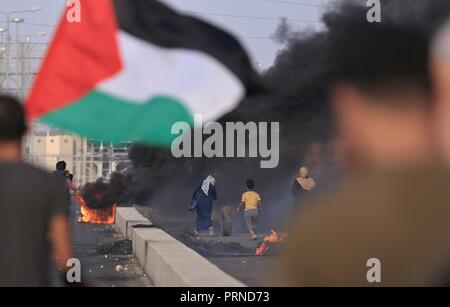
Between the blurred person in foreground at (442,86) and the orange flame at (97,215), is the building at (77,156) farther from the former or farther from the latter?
the blurred person in foreground at (442,86)

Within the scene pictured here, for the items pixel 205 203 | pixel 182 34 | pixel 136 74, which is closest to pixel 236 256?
pixel 205 203

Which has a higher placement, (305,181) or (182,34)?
(182,34)

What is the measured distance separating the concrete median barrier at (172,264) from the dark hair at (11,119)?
4530 mm

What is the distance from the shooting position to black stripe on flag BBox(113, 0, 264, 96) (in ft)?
19.2

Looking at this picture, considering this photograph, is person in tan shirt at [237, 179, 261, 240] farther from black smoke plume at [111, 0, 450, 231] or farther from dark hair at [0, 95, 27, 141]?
dark hair at [0, 95, 27, 141]

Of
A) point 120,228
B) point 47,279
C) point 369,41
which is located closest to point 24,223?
point 47,279

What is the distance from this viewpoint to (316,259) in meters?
2.78

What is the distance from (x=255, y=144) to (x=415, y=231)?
35542 millimetres

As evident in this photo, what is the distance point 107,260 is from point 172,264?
766 centimetres

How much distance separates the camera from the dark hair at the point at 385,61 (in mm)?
2869

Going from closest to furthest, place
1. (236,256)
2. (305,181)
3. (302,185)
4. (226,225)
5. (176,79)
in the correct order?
(176,79) < (236,256) < (302,185) < (305,181) < (226,225)

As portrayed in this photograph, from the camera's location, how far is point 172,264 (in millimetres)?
11898

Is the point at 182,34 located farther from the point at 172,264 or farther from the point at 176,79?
A: the point at 172,264

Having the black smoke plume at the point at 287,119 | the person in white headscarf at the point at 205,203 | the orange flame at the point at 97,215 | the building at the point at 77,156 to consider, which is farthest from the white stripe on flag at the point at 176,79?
the building at the point at 77,156
